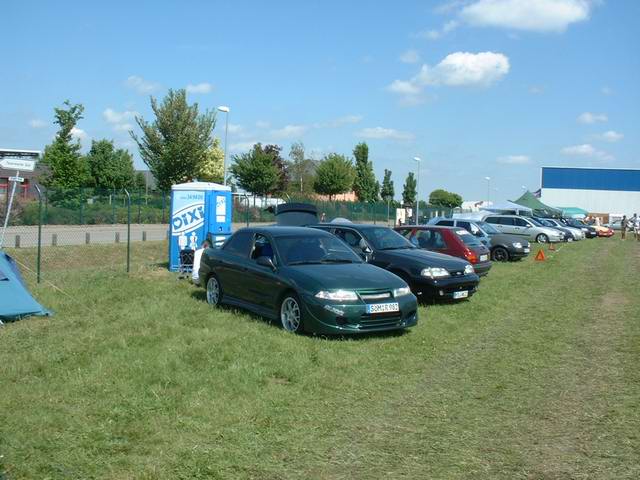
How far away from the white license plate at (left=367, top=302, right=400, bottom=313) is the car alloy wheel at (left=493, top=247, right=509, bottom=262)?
15419 mm

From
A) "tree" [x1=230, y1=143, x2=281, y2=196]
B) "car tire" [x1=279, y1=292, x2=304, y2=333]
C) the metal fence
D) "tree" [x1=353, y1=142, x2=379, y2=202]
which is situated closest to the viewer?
"car tire" [x1=279, y1=292, x2=304, y2=333]

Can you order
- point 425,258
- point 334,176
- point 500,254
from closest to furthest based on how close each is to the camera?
point 425,258 < point 500,254 < point 334,176

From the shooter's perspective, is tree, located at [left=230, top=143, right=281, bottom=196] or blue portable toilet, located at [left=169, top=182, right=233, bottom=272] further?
tree, located at [left=230, top=143, right=281, bottom=196]

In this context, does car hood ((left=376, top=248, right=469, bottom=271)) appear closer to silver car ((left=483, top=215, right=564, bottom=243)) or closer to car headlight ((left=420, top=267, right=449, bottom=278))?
car headlight ((left=420, top=267, right=449, bottom=278))

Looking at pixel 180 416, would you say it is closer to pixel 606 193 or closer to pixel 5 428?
pixel 5 428

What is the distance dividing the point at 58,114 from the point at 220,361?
119 ft

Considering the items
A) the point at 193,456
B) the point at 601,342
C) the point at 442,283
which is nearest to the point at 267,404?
the point at 193,456

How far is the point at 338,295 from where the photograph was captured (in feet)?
28.4

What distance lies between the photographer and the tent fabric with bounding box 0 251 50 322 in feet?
32.2


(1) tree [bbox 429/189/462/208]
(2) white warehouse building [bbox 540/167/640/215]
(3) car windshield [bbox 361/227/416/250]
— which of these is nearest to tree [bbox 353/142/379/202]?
(1) tree [bbox 429/189/462/208]

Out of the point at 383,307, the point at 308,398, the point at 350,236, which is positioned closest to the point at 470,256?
the point at 350,236

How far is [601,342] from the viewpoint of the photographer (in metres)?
9.11

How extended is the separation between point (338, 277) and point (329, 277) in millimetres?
129

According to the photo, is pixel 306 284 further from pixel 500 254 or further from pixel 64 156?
pixel 64 156
